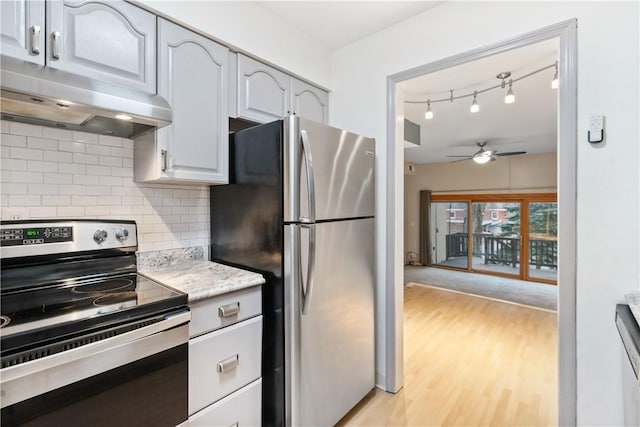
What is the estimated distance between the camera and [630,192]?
1331mm

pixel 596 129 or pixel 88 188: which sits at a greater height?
pixel 596 129

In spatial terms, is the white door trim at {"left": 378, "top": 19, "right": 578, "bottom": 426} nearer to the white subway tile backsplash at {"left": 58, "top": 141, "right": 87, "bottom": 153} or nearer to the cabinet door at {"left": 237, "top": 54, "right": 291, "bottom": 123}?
the cabinet door at {"left": 237, "top": 54, "right": 291, "bottom": 123}

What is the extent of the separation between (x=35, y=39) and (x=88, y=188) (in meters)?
0.67

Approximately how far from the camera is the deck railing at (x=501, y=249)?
19.5 ft

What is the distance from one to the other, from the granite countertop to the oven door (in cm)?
17

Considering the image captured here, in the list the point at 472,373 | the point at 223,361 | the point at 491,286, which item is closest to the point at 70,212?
the point at 223,361

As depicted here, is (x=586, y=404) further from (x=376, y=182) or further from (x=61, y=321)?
(x=61, y=321)

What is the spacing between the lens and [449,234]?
727cm

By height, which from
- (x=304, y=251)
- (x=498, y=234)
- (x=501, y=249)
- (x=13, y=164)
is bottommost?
(x=501, y=249)

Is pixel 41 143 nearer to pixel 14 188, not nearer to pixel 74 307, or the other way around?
pixel 14 188

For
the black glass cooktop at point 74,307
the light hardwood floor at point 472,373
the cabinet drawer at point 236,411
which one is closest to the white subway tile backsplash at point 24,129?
the black glass cooktop at point 74,307

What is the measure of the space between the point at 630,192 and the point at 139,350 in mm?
2121

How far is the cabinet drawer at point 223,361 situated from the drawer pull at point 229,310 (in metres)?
0.07

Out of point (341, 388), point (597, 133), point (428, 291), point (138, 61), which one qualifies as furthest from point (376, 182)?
point (428, 291)
